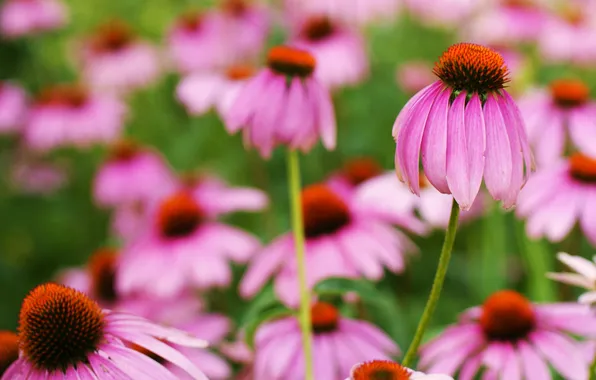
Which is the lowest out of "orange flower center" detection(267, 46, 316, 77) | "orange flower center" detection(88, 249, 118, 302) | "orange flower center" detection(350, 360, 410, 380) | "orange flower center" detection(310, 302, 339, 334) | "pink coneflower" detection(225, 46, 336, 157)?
"orange flower center" detection(88, 249, 118, 302)

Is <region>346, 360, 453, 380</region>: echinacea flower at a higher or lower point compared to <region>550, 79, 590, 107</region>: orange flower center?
lower

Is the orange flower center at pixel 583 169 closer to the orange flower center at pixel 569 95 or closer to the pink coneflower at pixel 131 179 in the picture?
the orange flower center at pixel 569 95

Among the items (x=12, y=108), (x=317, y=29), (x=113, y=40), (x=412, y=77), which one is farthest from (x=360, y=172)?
(x=113, y=40)

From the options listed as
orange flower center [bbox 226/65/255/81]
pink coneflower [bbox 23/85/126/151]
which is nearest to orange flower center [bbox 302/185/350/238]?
orange flower center [bbox 226/65/255/81]

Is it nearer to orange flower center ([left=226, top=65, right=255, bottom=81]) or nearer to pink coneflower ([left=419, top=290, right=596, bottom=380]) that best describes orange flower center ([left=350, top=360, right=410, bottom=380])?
→ pink coneflower ([left=419, top=290, right=596, bottom=380])

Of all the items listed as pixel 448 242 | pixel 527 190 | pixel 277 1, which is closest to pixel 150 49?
pixel 277 1

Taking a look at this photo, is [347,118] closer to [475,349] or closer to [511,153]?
[475,349]
